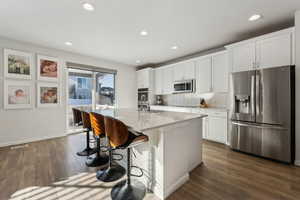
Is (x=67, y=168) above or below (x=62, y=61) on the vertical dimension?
below

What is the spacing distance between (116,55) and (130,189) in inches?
164

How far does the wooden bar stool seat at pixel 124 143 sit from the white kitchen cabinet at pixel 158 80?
4.02 metres

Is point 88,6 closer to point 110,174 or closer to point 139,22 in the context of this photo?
point 139,22

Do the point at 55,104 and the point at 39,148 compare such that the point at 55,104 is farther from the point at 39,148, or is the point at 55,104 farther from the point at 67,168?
the point at 67,168

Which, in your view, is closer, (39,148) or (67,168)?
(67,168)

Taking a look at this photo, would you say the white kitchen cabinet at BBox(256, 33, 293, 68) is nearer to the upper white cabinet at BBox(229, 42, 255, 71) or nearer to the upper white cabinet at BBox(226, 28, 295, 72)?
the upper white cabinet at BBox(226, 28, 295, 72)

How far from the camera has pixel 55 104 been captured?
4.12 metres

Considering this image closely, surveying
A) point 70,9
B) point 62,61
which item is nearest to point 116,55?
point 62,61

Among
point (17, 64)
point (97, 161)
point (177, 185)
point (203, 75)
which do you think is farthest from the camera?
point (203, 75)

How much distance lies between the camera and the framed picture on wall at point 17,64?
3.40 m

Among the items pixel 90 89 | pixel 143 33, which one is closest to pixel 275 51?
pixel 143 33

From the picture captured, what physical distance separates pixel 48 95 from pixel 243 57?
5332mm

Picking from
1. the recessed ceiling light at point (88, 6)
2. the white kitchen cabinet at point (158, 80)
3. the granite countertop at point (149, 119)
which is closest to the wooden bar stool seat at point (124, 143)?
the granite countertop at point (149, 119)

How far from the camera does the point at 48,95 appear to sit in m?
4.00
